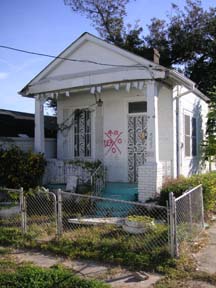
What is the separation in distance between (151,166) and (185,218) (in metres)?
2.31

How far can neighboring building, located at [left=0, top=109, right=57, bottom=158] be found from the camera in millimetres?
12305

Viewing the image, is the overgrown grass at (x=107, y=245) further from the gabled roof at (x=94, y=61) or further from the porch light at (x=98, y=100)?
the porch light at (x=98, y=100)

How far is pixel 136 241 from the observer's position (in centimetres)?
664

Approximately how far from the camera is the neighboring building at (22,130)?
12.3 meters

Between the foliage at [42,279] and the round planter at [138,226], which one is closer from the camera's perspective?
the foliage at [42,279]

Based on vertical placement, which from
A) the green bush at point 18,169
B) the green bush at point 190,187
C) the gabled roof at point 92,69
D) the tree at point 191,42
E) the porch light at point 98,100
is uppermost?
the tree at point 191,42

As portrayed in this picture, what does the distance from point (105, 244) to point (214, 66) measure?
59.9 feet

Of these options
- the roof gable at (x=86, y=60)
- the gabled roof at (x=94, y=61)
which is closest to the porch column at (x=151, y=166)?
the gabled roof at (x=94, y=61)

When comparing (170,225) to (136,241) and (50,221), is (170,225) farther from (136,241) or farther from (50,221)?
(50,221)

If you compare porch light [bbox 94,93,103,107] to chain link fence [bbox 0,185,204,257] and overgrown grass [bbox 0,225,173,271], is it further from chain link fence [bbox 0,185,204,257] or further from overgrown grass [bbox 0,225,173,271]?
overgrown grass [bbox 0,225,173,271]

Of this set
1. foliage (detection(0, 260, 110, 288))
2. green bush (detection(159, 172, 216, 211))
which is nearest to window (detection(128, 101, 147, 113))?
green bush (detection(159, 172, 216, 211))

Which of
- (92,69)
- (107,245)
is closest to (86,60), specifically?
(92,69)

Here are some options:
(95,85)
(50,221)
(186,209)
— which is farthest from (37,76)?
(186,209)

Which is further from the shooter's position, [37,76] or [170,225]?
[37,76]
